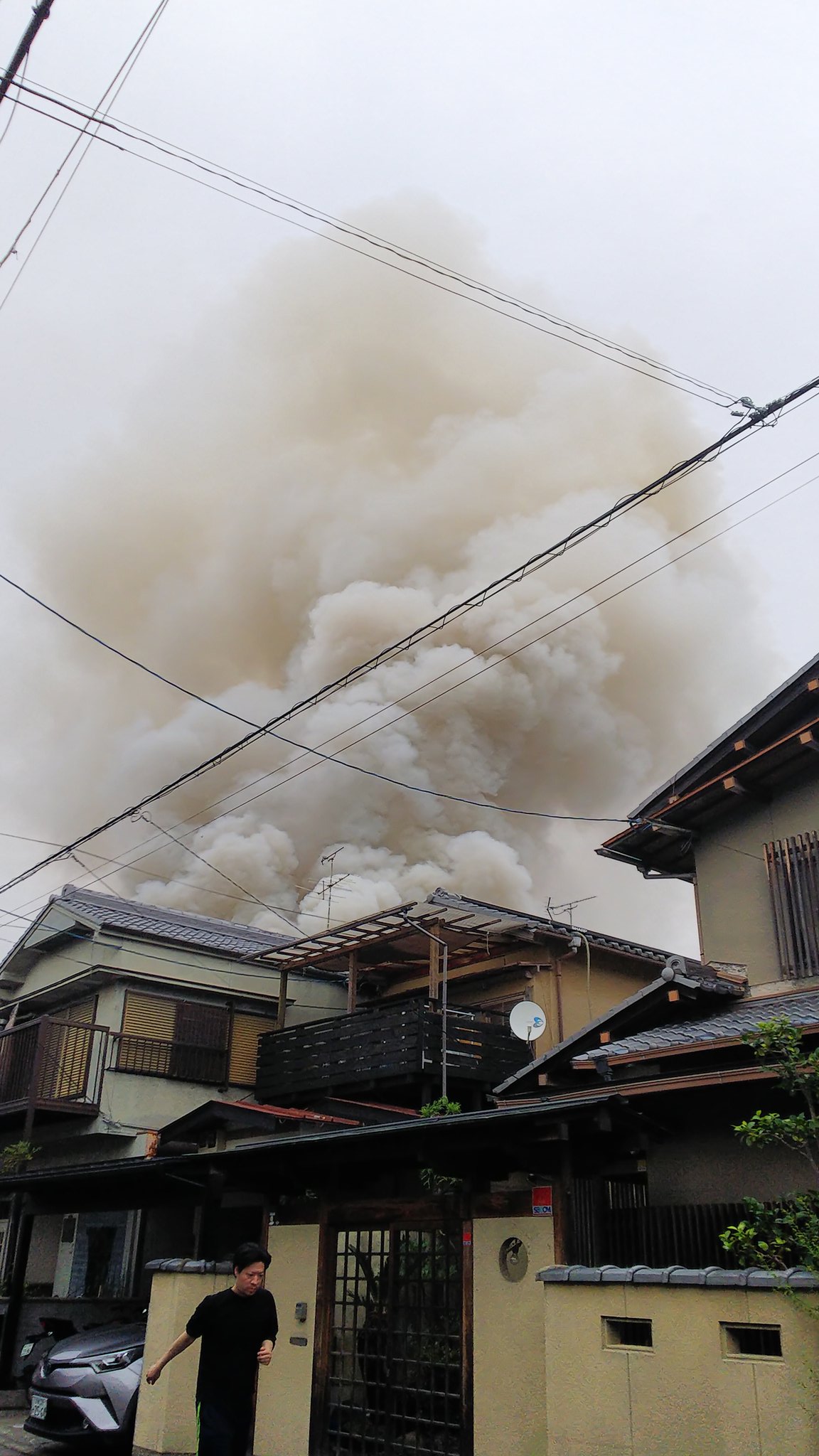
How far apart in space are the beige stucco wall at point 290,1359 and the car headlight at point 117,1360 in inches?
66.4

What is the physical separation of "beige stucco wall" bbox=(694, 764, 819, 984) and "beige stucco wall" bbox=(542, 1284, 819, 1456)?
17.0 feet

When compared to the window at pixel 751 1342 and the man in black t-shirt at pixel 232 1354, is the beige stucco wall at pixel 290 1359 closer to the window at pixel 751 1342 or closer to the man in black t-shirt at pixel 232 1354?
the man in black t-shirt at pixel 232 1354

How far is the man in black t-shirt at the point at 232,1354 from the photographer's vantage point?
5.83 meters

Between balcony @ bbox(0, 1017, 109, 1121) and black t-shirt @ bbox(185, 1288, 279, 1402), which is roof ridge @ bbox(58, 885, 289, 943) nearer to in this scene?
balcony @ bbox(0, 1017, 109, 1121)

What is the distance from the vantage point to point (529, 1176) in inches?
361

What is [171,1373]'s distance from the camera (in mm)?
10641

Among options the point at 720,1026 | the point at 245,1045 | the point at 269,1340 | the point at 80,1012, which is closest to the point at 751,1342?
the point at 269,1340

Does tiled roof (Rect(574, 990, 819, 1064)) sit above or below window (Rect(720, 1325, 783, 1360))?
above

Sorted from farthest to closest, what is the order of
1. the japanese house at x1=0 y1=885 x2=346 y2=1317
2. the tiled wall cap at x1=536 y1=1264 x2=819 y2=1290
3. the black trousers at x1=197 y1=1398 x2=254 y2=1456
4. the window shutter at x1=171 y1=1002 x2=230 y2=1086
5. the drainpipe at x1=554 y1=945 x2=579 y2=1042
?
the window shutter at x1=171 y1=1002 x2=230 y2=1086, the japanese house at x1=0 y1=885 x2=346 y2=1317, the drainpipe at x1=554 y1=945 x2=579 y2=1042, the tiled wall cap at x1=536 y1=1264 x2=819 y2=1290, the black trousers at x1=197 y1=1398 x2=254 y2=1456

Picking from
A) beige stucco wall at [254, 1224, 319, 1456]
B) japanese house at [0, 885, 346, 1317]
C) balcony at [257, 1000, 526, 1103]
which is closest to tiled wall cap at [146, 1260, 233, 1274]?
beige stucco wall at [254, 1224, 319, 1456]

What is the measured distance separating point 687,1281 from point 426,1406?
368 cm

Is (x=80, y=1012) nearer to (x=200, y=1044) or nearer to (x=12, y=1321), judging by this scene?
(x=200, y=1044)

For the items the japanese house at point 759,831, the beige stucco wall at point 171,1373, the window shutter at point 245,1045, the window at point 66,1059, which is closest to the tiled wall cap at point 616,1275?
the japanese house at point 759,831

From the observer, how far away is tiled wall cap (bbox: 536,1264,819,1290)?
638 centimetres
